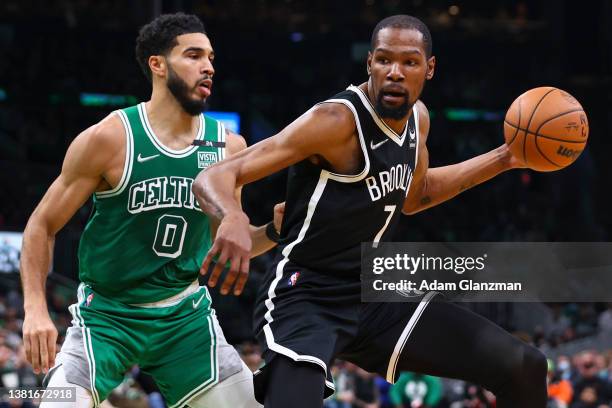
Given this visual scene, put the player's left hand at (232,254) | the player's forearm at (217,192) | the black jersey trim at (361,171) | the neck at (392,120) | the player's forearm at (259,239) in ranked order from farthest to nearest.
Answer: the player's forearm at (259,239), the neck at (392,120), the black jersey trim at (361,171), the player's forearm at (217,192), the player's left hand at (232,254)

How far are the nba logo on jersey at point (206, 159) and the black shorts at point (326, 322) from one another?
2.42ft

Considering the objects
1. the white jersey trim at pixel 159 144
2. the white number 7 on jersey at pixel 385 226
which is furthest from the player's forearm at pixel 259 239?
the white number 7 on jersey at pixel 385 226

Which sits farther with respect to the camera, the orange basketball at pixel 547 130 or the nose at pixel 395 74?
the orange basketball at pixel 547 130

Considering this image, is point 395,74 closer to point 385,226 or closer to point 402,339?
point 385,226

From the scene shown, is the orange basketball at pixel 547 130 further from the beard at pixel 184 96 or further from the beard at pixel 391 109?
the beard at pixel 184 96

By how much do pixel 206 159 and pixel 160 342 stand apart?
89cm

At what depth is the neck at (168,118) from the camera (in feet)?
17.1

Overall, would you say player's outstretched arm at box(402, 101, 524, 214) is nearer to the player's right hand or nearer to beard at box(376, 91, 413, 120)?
beard at box(376, 91, 413, 120)

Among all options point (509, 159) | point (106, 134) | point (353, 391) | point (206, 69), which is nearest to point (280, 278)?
point (106, 134)

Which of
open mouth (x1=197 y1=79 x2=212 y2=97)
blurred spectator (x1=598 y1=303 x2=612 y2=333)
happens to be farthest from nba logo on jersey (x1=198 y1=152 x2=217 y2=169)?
blurred spectator (x1=598 y1=303 x2=612 y2=333)

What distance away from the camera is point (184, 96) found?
17.2 feet

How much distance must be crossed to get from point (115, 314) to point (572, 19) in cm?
1994

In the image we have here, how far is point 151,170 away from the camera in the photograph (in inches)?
200

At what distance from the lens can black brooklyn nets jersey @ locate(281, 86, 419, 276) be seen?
452cm
